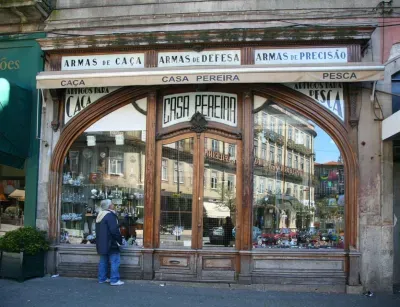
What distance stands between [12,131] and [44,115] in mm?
734

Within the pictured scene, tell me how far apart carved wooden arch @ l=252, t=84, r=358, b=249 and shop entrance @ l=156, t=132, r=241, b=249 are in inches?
46.7

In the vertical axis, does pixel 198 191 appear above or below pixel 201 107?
below

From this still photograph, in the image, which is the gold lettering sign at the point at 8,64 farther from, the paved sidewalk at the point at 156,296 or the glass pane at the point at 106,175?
the paved sidewalk at the point at 156,296

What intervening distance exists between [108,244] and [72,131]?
2.45 metres

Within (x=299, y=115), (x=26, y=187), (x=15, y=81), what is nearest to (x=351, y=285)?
(x=299, y=115)

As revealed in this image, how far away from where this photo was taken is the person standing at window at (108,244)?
8211mm

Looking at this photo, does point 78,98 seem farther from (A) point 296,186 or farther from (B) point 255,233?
(A) point 296,186

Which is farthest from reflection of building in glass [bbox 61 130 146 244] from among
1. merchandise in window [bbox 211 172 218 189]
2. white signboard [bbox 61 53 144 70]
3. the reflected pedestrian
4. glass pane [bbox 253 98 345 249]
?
glass pane [bbox 253 98 345 249]

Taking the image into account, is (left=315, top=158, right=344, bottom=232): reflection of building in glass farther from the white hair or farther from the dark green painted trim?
the dark green painted trim

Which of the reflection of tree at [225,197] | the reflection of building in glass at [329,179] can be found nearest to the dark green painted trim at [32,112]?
the reflection of tree at [225,197]

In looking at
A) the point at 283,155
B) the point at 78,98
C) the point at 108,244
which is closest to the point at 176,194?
the point at 108,244

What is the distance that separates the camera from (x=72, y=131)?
9195mm

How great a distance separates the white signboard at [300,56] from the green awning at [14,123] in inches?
182

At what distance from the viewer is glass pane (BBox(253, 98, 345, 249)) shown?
852 cm
